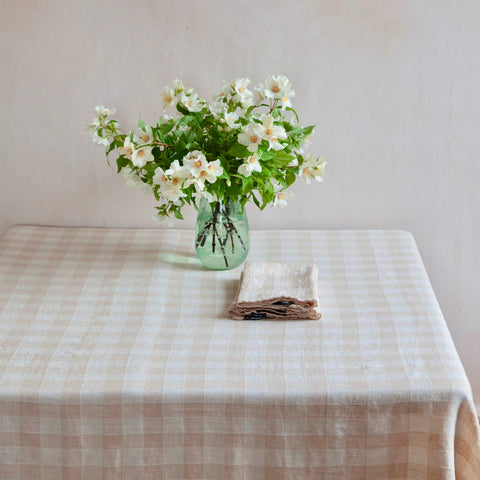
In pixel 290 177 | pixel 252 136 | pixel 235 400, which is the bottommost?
pixel 235 400

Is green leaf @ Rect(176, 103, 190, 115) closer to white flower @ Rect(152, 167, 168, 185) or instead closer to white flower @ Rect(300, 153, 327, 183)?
white flower @ Rect(152, 167, 168, 185)

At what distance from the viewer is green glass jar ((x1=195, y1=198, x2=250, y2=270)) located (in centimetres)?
182

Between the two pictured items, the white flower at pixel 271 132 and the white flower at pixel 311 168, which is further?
the white flower at pixel 311 168

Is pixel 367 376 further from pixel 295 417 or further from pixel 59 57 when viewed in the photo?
pixel 59 57

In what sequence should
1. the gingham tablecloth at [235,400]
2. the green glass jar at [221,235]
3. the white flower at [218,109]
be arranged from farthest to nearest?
1. the green glass jar at [221,235]
2. the white flower at [218,109]
3. the gingham tablecloth at [235,400]

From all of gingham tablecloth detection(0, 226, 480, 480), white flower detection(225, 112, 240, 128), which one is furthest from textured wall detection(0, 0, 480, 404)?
gingham tablecloth detection(0, 226, 480, 480)

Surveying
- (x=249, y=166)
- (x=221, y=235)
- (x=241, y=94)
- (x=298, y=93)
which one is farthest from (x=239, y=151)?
(x=298, y=93)

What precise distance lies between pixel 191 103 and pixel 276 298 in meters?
0.49

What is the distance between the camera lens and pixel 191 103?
173 cm

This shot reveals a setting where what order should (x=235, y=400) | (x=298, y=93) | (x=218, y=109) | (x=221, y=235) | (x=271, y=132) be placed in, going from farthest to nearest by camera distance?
(x=298, y=93) → (x=221, y=235) → (x=218, y=109) → (x=271, y=132) → (x=235, y=400)

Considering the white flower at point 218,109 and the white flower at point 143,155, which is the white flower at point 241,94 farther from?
the white flower at point 143,155

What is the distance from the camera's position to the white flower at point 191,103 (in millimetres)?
1726

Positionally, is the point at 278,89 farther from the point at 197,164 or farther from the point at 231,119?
the point at 197,164

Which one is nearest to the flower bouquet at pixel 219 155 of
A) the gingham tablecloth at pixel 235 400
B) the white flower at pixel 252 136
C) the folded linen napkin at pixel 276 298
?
the white flower at pixel 252 136
